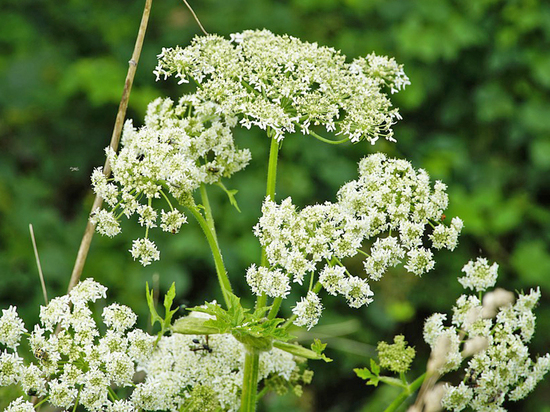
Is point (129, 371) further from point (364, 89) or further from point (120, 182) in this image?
point (364, 89)

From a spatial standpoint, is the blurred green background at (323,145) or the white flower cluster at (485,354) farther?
the blurred green background at (323,145)

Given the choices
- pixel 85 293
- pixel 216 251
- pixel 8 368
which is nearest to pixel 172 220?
pixel 216 251

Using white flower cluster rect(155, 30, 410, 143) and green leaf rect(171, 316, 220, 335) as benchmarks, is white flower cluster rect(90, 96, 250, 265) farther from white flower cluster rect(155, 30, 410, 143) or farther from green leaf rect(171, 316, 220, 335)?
green leaf rect(171, 316, 220, 335)

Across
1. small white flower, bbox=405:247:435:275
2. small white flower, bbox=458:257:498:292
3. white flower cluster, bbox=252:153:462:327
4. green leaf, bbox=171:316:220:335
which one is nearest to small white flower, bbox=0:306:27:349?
green leaf, bbox=171:316:220:335

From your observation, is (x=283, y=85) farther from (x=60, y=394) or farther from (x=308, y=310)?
(x=60, y=394)

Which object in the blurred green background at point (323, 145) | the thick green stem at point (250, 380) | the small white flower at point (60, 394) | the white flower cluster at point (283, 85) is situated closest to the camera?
the small white flower at point (60, 394)

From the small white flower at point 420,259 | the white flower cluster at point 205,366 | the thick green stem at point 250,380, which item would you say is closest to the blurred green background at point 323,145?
the white flower cluster at point 205,366

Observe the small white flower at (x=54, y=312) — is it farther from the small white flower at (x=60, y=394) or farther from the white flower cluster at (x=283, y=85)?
the white flower cluster at (x=283, y=85)
